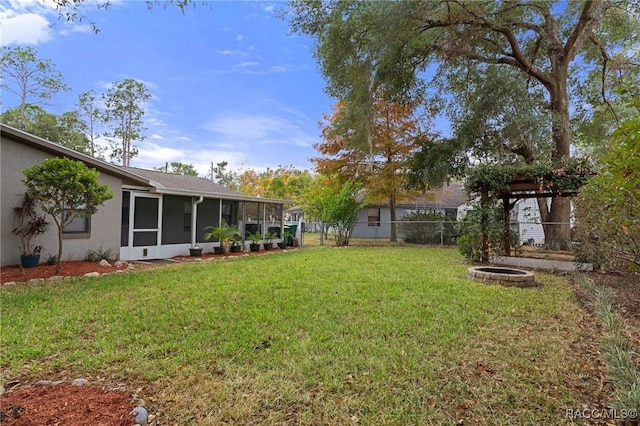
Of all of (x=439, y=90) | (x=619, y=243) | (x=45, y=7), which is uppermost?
(x=439, y=90)

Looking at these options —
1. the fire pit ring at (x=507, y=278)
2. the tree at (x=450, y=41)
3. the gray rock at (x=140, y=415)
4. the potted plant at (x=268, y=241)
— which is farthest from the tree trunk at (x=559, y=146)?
the gray rock at (x=140, y=415)

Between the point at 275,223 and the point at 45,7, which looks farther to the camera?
the point at 275,223

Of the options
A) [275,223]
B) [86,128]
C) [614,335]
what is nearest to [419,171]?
[275,223]

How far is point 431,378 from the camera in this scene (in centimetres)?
267

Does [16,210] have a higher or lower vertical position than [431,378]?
higher

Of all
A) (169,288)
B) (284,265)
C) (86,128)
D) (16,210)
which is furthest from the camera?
(86,128)

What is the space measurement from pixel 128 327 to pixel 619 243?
616 centimetres

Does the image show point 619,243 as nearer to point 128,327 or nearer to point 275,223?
point 128,327

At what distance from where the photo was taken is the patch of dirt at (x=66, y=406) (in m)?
2.06

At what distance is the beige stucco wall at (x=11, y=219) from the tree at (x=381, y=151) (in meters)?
9.80

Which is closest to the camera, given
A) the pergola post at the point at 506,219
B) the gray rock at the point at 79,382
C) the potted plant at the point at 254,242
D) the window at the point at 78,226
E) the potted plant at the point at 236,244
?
the gray rock at the point at 79,382

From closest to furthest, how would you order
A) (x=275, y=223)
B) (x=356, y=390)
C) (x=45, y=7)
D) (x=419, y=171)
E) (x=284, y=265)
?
(x=356, y=390), (x=45, y=7), (x=284, y=265), (x=419, y=171), (x=275, y=223)

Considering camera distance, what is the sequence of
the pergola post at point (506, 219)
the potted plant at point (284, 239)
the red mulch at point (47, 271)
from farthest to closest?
the potted plant at point (284, 239) → the pergola post at point (506, 219) → the red mulch at point (47, 271)

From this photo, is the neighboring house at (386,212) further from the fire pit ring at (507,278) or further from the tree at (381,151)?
the fire pit ring at (507,278)
